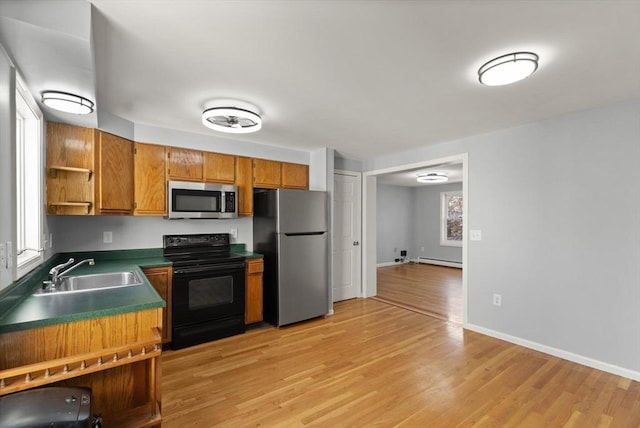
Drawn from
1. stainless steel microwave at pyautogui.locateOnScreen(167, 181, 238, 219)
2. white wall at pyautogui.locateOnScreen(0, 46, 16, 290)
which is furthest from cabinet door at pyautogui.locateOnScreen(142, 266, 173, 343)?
white wall at pyautogui.locateOnScreen(0, 46, 16, 290)

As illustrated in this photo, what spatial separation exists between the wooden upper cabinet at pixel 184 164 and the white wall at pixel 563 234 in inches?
130

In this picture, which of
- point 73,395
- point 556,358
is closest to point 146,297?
point 73,395

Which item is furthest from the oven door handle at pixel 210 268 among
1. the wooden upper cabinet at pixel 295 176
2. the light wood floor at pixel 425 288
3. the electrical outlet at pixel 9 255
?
the light wood floor at pixel 425 288

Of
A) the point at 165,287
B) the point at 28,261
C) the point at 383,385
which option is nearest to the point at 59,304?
the point at 28,261

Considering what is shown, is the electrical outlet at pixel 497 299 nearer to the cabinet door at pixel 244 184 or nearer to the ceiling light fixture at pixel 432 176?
the cabinet door at pixel 244 184

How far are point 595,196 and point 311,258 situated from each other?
2.99 metres

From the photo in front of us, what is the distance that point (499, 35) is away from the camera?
1.63 metres

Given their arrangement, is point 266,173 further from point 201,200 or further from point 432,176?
point 432,176

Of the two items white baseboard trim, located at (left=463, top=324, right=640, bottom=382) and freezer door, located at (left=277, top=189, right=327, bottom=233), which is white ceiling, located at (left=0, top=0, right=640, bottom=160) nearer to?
freezer door, located at (left=277, top=189, right=327, bottom=233)

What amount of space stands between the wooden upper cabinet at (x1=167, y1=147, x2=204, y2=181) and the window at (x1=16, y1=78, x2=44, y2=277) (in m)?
1.10

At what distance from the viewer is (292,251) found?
3693mm

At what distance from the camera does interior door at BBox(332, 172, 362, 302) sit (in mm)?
4762

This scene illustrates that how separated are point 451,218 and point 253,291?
255 inches

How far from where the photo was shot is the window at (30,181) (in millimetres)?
2061
